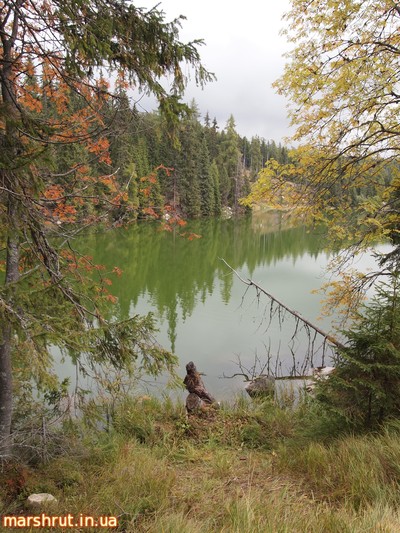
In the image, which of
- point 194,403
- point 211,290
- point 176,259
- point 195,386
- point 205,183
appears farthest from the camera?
point 205,183

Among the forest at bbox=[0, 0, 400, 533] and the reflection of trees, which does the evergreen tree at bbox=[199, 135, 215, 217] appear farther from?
the forest at bbox=[0, 0, 400, 533]

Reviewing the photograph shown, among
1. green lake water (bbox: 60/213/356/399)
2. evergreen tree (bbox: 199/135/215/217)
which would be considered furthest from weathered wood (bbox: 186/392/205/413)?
evergreen tree (bbox: 199/135/215/217)

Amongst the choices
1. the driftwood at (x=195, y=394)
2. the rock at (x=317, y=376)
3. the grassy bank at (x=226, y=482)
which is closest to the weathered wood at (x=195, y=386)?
the driftwood at (x=195, y=394)

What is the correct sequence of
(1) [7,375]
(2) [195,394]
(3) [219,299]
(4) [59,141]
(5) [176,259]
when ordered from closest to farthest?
(4) [59,141]
(1) [7,375]
(2) [195,394]
(3) [219,299]
(5) [176,259]

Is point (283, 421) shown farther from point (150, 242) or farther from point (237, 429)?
point (150, 242)

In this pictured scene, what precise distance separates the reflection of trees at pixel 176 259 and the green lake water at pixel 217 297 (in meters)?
0.05

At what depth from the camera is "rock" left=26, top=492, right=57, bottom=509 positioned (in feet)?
10.1

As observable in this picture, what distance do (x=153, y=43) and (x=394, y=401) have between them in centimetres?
459

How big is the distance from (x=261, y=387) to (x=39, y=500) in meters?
5.42

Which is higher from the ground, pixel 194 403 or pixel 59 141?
pixel 59 141

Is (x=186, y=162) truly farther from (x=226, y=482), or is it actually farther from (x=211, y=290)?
(x=226, y=482)

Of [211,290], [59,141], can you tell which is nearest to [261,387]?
[59,141]

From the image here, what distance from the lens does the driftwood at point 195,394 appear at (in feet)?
22.1

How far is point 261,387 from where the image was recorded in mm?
7668
